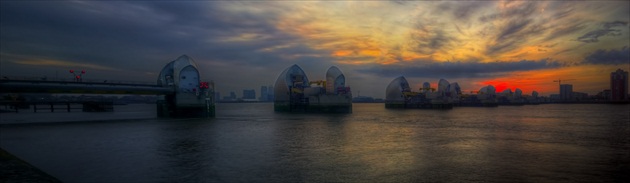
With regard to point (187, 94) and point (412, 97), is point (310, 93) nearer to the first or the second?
point (187, 94)

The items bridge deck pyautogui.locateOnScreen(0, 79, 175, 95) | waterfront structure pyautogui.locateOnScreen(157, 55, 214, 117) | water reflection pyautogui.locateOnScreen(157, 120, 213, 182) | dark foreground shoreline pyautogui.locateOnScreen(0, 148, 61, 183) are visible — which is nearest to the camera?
dark foreground shoreline pyautogui.locateOnScreen(0, 148, 61, 183)

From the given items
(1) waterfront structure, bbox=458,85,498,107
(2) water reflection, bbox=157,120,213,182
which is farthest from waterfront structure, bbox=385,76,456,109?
(2) water reflection, bbox=157,120,213,182

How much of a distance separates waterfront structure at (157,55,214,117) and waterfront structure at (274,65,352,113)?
2928 cm

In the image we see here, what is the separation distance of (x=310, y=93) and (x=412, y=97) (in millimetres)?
66578

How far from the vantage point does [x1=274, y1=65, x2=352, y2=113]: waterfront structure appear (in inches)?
3514

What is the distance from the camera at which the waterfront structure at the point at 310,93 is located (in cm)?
8925

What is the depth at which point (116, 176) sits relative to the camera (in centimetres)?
1492

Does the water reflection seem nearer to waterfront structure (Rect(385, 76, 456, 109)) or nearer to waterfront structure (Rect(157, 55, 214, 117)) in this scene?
waterfront structure (Rect(157, 55, 214, 117))

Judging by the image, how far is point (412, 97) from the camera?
483 feet

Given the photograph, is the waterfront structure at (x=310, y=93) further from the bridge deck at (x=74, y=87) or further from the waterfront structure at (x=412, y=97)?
the waterfront structure at (x=412, y=97)

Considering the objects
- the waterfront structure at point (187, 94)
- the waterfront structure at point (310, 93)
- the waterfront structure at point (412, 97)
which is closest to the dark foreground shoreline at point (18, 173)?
the waterfront structure at point (187, 94)

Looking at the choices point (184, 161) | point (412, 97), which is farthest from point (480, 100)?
point (184, 161)

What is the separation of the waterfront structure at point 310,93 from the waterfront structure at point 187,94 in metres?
29.3

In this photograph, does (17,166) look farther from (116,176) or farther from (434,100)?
(434,100)
